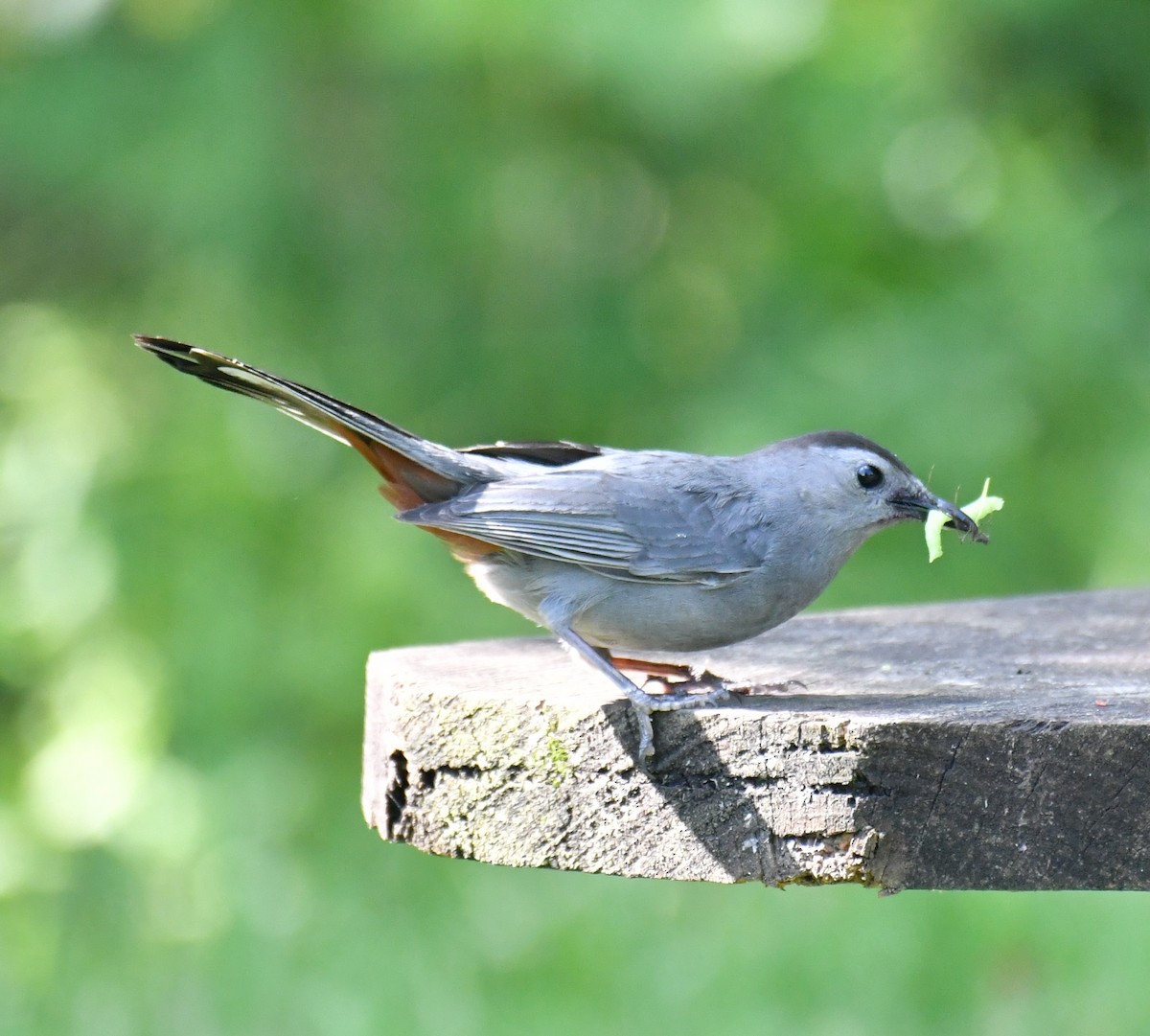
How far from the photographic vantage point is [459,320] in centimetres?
715

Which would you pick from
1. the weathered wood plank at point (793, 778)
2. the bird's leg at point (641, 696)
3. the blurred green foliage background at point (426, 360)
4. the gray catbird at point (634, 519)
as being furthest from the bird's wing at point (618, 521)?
the blurred green foliage background at point (426, 360)

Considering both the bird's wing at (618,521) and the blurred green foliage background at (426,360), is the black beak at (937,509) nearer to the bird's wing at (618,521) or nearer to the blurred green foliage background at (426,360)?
the bird's wing at (618,521)

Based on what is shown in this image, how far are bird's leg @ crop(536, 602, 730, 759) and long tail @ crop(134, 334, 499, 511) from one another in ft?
1.33

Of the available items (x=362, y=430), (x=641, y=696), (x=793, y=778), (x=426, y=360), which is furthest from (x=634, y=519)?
(x=426, y=360)

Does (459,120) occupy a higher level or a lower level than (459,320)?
higher

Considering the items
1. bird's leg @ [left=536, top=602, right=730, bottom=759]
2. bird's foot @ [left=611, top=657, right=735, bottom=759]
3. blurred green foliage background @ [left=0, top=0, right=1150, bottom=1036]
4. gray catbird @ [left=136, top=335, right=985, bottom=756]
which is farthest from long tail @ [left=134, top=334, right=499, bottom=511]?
blurred green foliage background @ [left=0, top=0, right=1150, bottom=1036]

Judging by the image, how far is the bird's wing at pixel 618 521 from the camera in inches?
128

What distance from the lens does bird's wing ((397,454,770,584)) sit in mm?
3248

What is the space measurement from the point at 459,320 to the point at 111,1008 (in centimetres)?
338

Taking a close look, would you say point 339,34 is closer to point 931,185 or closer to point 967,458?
point 931,185

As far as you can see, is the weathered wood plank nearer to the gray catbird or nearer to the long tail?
the gray catbird

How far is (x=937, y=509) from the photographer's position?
11.5 ft

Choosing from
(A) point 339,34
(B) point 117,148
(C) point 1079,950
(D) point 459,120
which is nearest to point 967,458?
(C) point 1079,950

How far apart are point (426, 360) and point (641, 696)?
4.62 m
